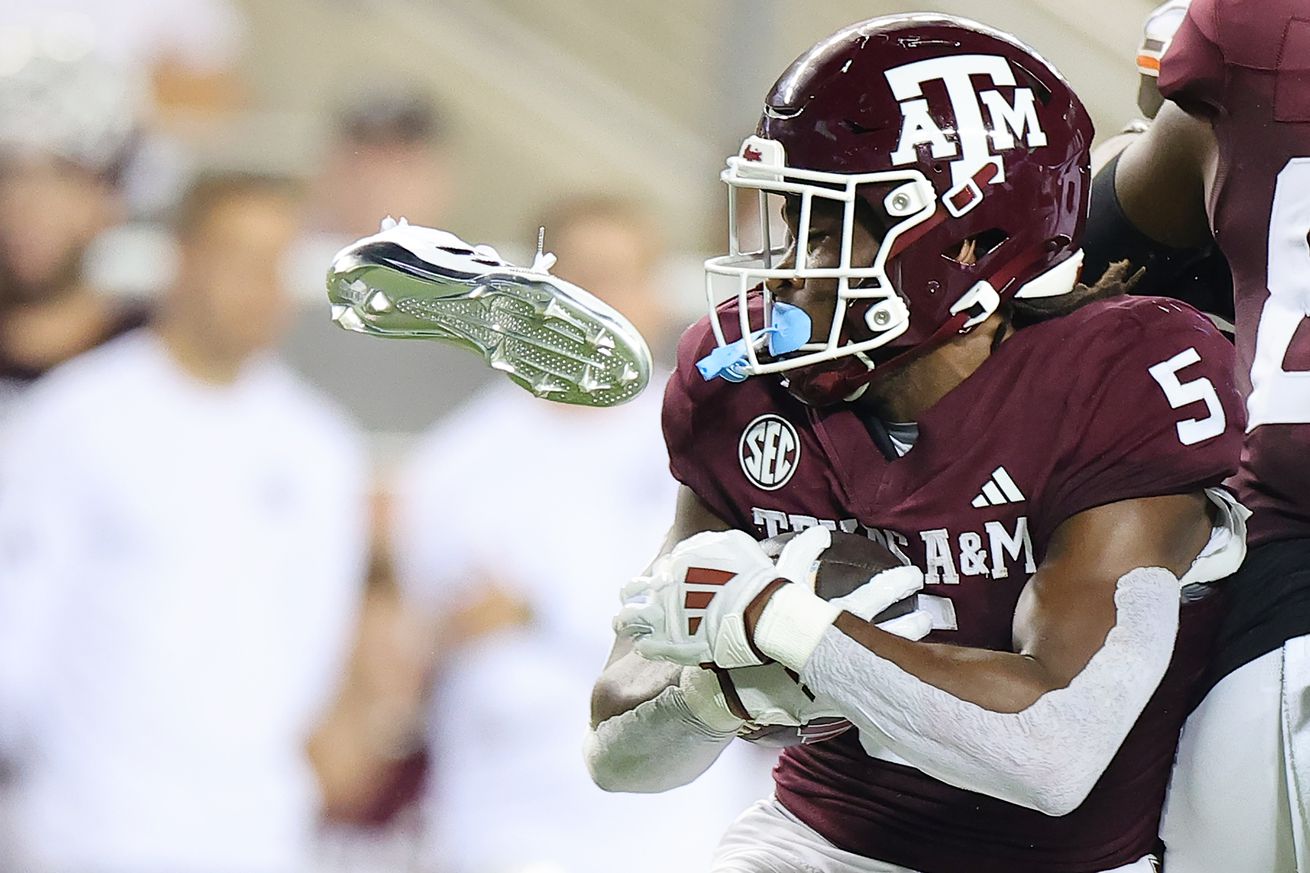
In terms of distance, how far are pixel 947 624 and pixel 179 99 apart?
7.86 feet

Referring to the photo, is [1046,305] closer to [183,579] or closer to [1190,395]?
[1190,395]

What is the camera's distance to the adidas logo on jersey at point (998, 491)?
1.44 meters

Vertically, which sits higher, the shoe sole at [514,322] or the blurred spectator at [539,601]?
the shoe sole at [514,322]

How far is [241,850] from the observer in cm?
299

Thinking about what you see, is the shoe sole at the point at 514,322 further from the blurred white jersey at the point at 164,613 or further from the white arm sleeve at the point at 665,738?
the blurred white jersey at the point at 164,613

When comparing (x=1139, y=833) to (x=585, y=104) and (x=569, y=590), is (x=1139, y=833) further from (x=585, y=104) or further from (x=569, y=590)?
(x=585, y=104)

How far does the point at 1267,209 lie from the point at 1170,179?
18 cm

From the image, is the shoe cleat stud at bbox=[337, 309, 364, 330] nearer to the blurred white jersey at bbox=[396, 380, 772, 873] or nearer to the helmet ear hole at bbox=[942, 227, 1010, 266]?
the helmet ear hole at bbox=[942, 227, 1010, 266]

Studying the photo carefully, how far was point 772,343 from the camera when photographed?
1516 millimetres

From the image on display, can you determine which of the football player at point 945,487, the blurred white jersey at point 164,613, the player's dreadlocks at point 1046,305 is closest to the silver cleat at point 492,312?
the football player at point 945,487

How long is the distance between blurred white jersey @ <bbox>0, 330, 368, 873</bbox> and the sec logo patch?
1645 mm

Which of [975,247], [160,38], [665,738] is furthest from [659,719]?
[160,38]

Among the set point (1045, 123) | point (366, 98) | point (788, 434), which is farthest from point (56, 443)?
point (1045, 123)

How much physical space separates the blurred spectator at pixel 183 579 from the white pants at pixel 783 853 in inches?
61.8
